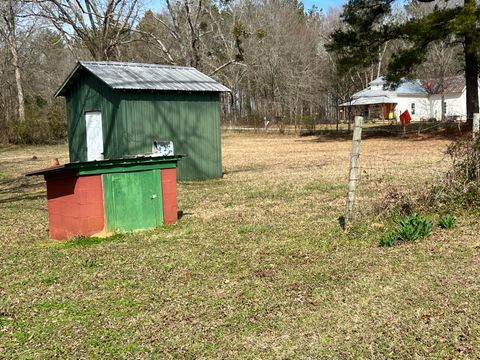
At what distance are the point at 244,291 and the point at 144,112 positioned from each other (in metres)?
9.82

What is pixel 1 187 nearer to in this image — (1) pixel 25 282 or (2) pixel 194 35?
(1) pixel 25 282

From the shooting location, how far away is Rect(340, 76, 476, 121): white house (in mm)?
52750

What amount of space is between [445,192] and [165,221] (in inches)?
179

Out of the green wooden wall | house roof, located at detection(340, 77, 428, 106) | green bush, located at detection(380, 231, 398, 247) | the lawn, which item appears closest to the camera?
the lawn

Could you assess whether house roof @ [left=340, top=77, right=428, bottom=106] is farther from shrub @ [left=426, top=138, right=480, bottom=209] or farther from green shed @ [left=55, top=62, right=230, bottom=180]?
shrub @ [left=426, top=138, right=480, bottom=209]

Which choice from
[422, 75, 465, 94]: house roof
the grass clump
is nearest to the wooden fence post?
the grass clump

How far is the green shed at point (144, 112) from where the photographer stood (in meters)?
13.8

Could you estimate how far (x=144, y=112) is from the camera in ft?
46.0

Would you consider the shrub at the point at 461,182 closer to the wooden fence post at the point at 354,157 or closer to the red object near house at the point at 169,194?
the wooden fence post at the point at 354,157

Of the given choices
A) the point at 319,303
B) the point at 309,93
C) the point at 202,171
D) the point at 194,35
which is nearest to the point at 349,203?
the point at 319,303

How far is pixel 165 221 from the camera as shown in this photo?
8.41m

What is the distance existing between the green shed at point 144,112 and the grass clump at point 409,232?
29.0 feet

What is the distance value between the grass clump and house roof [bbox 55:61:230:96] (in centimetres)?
913

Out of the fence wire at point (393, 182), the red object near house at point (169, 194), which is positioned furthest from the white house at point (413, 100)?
the red object near house at point (169, 194)
